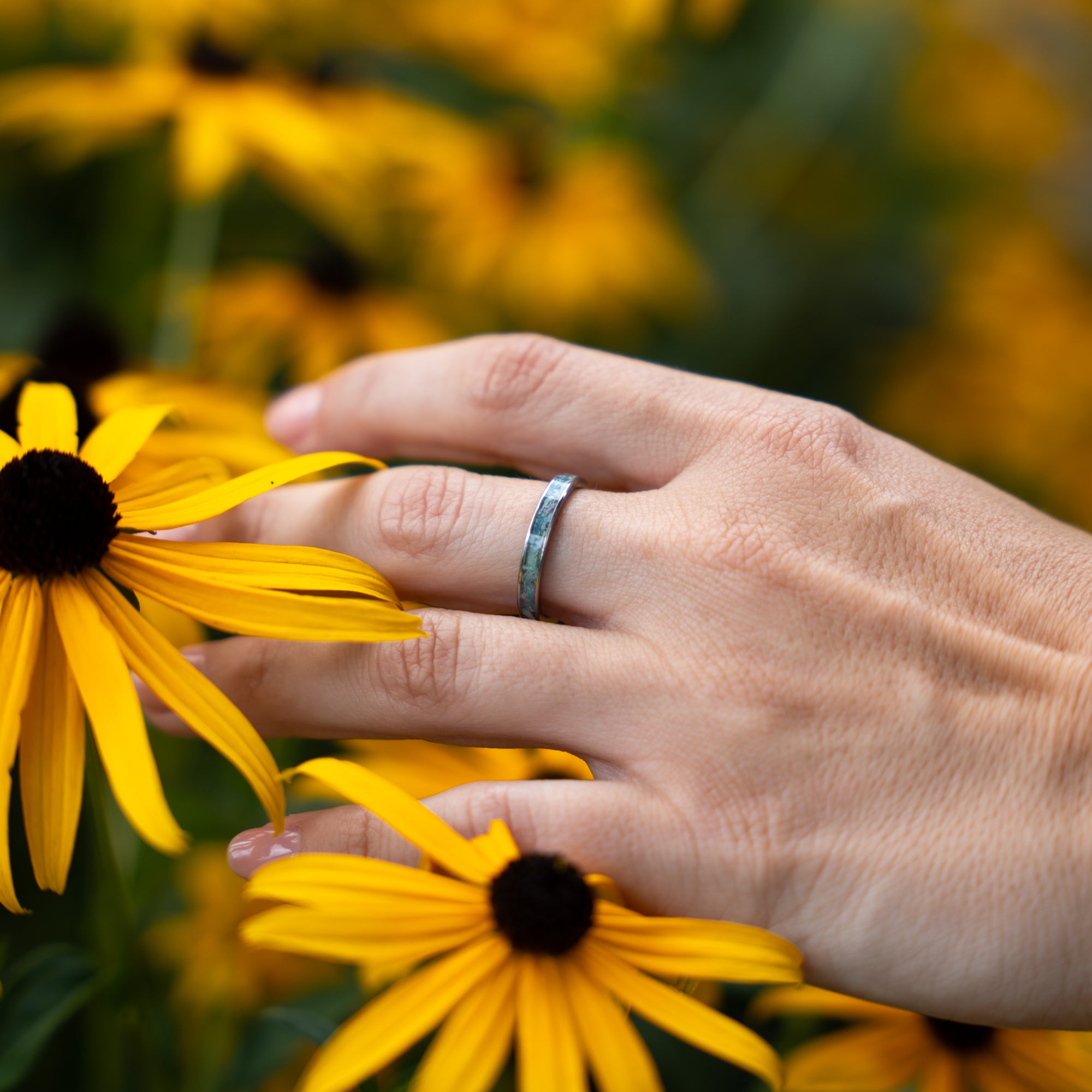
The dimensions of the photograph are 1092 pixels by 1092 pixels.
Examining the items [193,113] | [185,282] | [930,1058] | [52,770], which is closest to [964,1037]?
[930,1058]

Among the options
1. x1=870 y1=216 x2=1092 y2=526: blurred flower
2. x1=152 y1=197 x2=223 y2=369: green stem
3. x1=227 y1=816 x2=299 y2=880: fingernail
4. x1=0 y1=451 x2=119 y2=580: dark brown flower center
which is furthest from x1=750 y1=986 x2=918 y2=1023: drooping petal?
x1=870 y1=216 x2=1092 y2=526: blurred flower

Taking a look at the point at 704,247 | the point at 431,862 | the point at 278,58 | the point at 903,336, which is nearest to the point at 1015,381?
the point at 903,336

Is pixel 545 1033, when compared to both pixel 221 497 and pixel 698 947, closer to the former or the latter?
pixel 698 947

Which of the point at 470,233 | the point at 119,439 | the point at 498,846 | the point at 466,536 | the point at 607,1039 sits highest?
the point at 470,233

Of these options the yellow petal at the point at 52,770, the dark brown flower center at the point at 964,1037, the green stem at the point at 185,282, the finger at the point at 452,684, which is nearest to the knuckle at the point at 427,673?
the finger at the point at 452,684

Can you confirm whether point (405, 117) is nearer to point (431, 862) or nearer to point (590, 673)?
point (590, 673)

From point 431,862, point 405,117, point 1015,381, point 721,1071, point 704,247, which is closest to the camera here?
point 431,862
